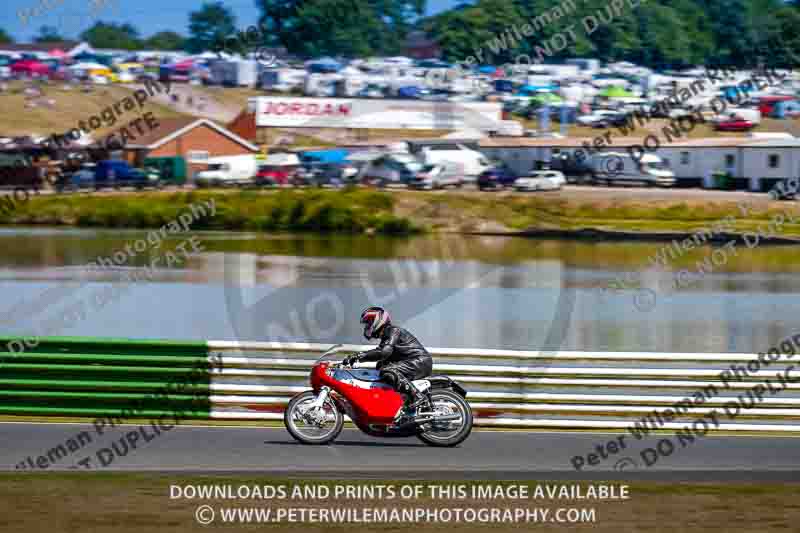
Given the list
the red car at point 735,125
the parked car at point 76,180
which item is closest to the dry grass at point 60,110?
the parked car at point 76,180

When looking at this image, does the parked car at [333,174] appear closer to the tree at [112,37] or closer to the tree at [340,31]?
the tree at [340,31]

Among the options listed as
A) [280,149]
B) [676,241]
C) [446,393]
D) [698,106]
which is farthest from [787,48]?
[446,393]

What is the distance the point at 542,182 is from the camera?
197 feet

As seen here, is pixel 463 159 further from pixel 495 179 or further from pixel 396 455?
pixel 396 455

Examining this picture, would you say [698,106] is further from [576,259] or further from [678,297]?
Answer: [678,297]

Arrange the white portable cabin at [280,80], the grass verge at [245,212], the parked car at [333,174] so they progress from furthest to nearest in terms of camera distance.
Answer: the white portable cabin at [280,80]
the parked car at [333,174]
the grass verge at [245,212]

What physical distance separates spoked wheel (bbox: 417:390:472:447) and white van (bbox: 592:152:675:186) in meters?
51.0

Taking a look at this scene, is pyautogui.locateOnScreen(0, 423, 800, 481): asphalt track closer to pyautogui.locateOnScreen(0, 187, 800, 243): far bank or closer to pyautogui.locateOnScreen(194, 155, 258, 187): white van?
pyautogui.locateOnScreen(0, 187, 800, 243): far bank

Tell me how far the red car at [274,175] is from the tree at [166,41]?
297ft

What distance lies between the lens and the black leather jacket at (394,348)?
38.9 feet

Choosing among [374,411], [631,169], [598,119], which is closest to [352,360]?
[374,411]

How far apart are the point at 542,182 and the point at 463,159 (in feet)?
14.2

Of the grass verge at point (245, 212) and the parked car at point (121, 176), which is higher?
the parked car at point (121, 176)

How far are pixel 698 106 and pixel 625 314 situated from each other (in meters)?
52.1
